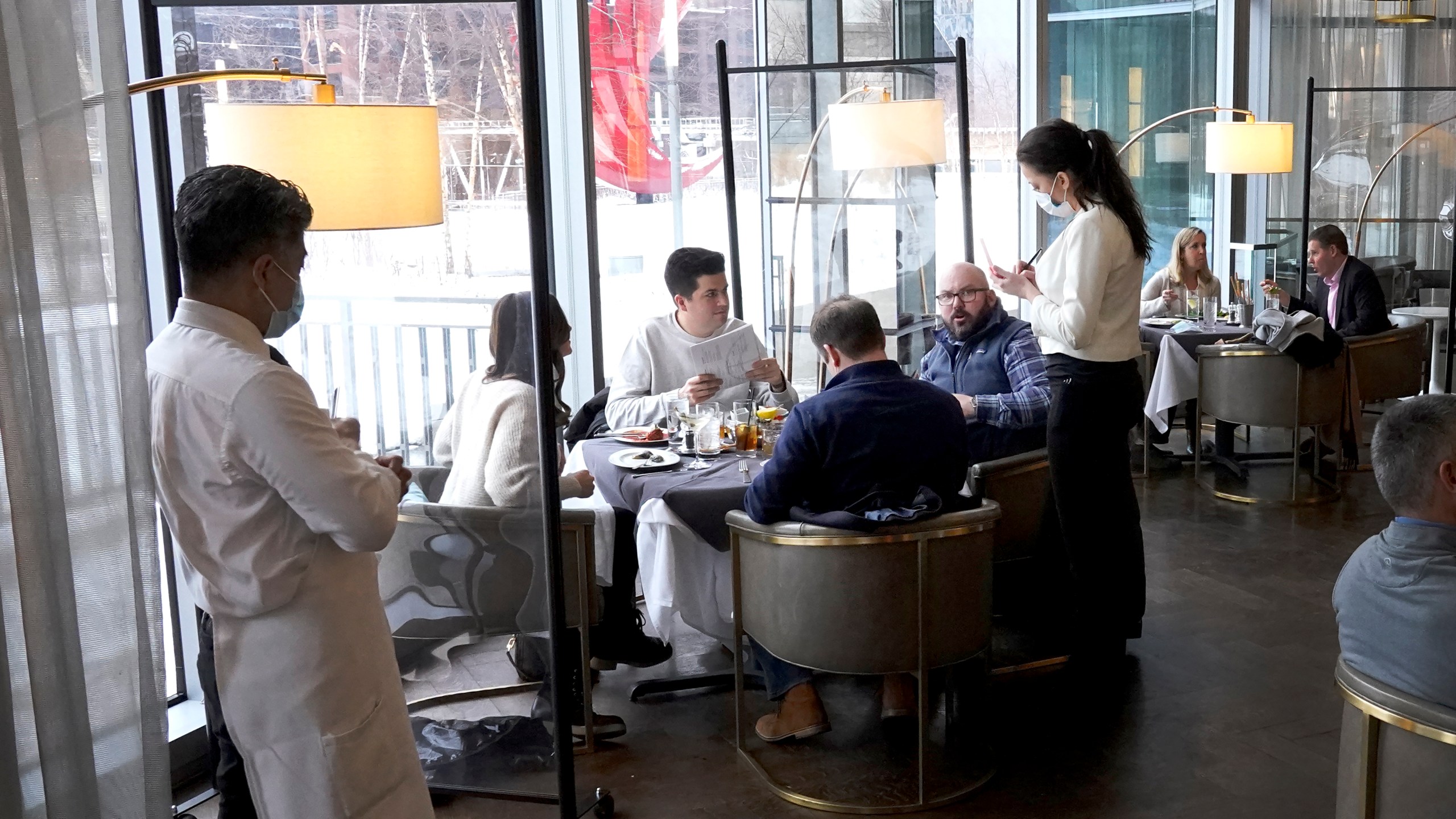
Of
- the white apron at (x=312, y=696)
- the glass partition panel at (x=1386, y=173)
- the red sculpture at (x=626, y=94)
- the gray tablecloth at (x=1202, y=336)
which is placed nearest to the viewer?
the white apron at (x=312, y=696)

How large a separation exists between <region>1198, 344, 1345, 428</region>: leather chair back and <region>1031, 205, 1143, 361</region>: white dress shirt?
2313 mm

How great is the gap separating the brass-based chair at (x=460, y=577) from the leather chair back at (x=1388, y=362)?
4669 mm

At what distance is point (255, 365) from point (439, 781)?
141 cm

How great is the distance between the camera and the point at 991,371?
13.5 ft

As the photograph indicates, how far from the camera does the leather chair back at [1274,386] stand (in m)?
5.80

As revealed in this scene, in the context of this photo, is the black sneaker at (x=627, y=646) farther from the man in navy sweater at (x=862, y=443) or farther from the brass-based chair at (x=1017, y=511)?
the brass-based chair at (x=1017, y=511)

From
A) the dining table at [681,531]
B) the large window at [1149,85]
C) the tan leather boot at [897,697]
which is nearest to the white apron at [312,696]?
the dining table at [681,531]

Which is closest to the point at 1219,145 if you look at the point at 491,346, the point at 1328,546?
the point at 1328,546

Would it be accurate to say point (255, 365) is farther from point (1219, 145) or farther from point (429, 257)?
point (1219, 145)

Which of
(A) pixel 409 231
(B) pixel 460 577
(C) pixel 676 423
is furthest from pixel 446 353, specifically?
(C) pixel 676 423

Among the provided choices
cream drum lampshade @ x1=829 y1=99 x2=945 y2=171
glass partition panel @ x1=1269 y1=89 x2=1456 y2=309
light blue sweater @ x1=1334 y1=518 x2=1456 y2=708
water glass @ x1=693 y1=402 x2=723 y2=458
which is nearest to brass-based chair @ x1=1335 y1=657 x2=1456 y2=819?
light blue sweater @ x1=1334 y1=518 x2=1456 y2=708

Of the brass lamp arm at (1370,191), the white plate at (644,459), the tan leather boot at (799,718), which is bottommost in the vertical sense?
the tan leather boot at (799,718)

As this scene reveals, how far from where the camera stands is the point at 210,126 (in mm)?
2441

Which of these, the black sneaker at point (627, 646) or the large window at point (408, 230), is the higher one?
the large window at point (408, 230)
